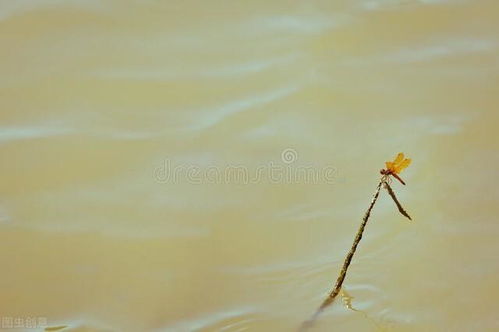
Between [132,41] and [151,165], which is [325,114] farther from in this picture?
[132,41]

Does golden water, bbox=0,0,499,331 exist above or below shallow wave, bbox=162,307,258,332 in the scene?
above

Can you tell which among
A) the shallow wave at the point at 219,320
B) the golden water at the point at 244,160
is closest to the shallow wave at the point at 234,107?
the golden water at the point at 244,160

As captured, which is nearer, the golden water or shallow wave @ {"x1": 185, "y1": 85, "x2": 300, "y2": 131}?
the golden water

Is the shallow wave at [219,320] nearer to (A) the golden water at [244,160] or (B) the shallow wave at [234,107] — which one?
(A) the golden water at [244,160]

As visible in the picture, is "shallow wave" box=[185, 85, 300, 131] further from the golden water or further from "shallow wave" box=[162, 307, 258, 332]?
"shallow wave" box=[162, 307, 258, 332]

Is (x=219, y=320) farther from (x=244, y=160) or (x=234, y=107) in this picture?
(x=234, y=107)

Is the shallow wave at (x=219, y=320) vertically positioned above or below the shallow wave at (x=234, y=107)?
below

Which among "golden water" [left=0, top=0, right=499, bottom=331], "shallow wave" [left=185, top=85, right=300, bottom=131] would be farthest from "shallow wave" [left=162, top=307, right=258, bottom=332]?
"shallow wave" [left=185, top=85, right=300, bottom=131]

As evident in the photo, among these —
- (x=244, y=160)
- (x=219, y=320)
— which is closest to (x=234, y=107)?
(x=244, y=160)
